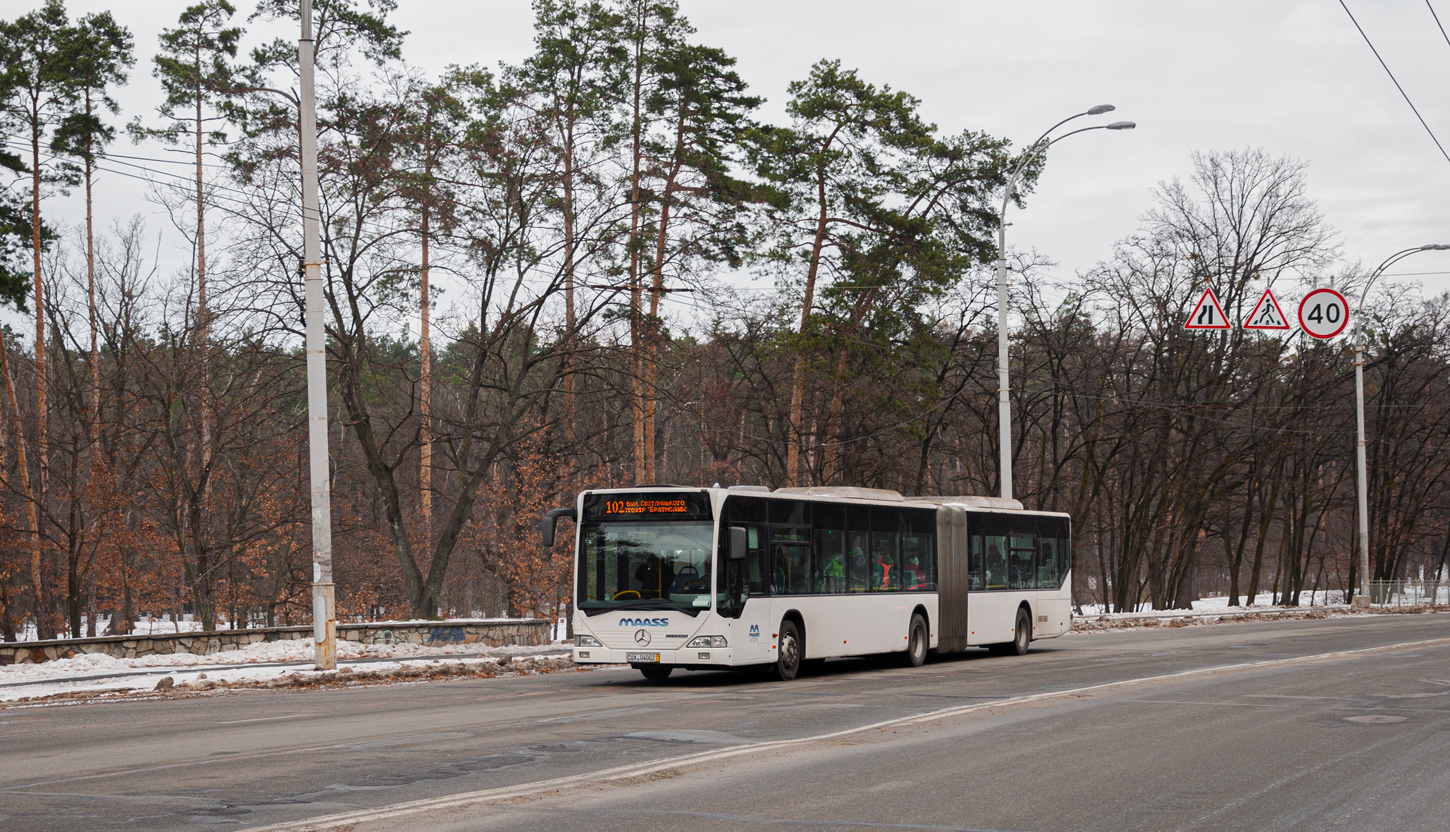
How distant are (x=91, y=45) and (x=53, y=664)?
83.0 feet

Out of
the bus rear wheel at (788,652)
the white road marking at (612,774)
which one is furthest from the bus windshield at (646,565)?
the white road marking at (612,774)

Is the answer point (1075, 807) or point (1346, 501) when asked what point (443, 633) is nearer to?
point (1075, 807)

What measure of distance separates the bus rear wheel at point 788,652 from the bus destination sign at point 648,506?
2272 mm

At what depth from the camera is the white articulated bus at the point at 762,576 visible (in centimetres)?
1841

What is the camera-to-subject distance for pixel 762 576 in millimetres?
19078

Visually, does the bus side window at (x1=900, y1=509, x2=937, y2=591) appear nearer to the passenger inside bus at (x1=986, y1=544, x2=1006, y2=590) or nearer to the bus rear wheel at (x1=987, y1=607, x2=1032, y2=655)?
the passenger inside bus at (x1=986, y1=544, x2=1006, y2=590)

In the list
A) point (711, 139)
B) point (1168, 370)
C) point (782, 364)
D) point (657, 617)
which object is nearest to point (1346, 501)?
point (1168, 370)

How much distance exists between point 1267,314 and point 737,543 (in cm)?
4334

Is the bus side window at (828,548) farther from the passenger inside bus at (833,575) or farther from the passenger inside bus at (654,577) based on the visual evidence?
the passenger inside bus at (654,577)

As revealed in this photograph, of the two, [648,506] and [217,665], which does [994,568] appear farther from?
[217,665]

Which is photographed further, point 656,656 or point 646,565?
point 646,565

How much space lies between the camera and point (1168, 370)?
55.7 m

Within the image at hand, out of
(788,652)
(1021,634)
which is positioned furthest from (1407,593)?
(788,652)

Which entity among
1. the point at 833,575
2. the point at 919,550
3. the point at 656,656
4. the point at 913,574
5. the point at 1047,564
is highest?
the point at 919,550
